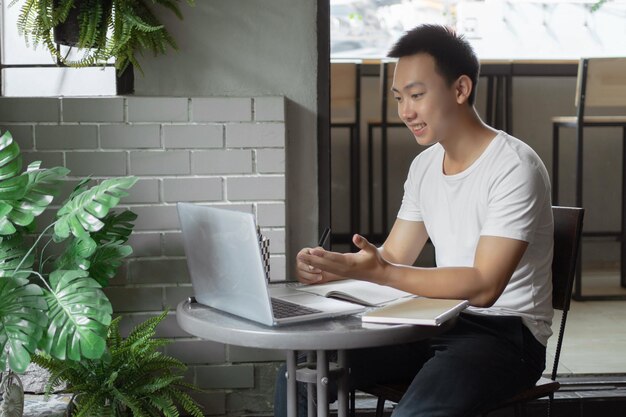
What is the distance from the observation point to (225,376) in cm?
295

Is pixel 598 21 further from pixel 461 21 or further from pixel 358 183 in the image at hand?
pixel 358 183

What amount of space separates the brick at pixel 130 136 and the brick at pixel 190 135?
0.10 feet

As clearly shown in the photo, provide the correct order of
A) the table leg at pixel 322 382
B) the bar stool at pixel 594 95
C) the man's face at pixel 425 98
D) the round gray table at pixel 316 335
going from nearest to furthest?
the round gray table at pixel 316 335, the table leg at pixel 322 382, the man's face at pixel 425 98, the bar stool at pixel 594 95

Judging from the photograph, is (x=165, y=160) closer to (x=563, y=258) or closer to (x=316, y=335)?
(x=563, y=258)

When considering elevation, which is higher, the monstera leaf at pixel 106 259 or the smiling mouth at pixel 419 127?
the smiling mouth at pixel 419 127

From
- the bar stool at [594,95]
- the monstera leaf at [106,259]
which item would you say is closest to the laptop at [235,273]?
the monstera leaf at [106,259]

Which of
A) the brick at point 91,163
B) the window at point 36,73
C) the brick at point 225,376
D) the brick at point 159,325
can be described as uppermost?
the window at point 36,73

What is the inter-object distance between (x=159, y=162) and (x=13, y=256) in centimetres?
61

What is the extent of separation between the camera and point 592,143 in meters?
5.47

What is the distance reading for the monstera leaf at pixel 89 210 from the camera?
88.0 inches

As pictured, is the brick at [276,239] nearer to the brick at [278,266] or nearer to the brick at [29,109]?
the brick at [278,266]

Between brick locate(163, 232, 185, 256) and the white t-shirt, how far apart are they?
101 centimetres

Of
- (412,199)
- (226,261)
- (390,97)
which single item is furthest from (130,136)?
(390,97)

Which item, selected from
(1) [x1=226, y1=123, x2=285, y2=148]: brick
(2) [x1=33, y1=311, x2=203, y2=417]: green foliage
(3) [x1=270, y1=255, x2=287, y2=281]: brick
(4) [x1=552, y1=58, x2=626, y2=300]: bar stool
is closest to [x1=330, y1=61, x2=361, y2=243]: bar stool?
(4) [x1=552, y1=58, x2=626, y2=300]: bar stool
